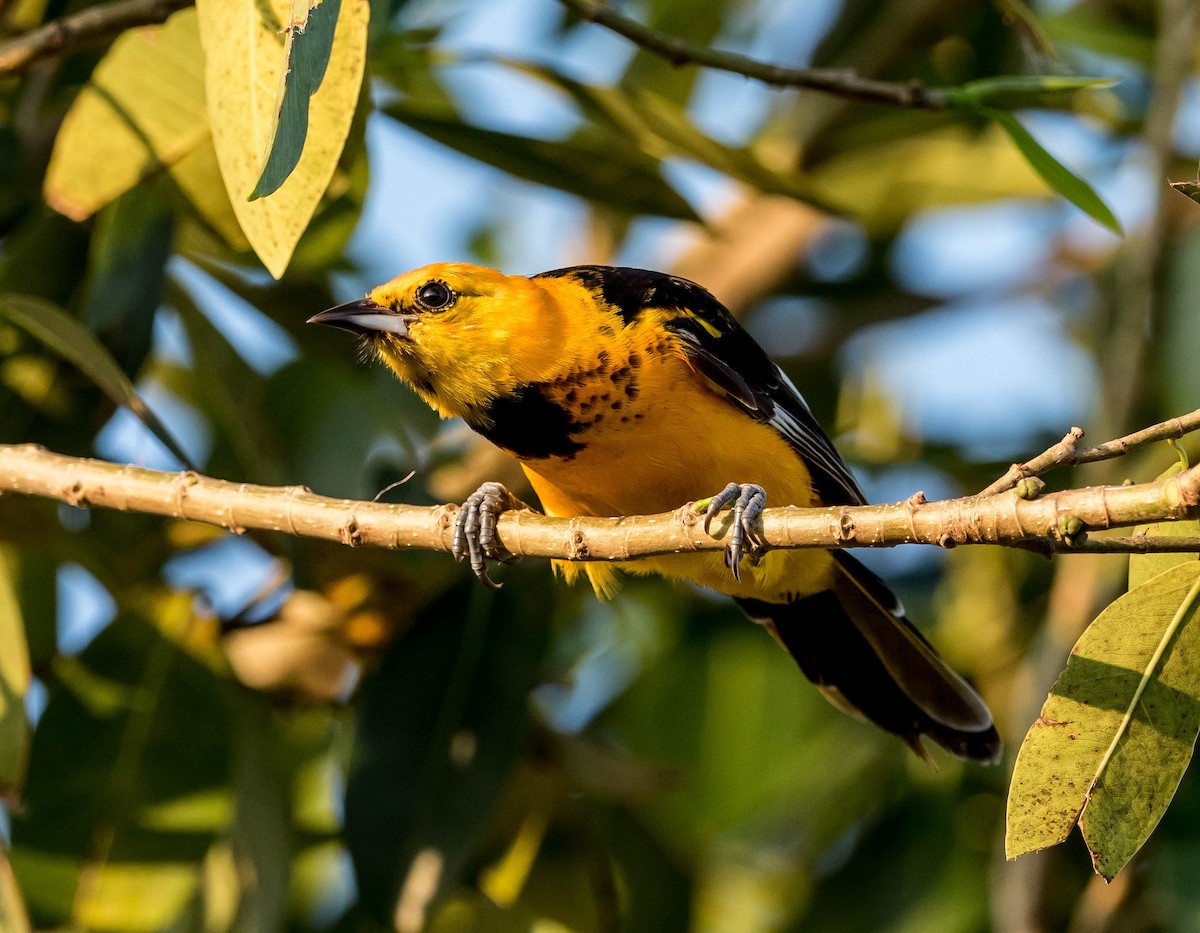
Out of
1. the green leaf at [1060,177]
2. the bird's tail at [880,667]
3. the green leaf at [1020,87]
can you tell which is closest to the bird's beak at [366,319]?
the bird's tail at [880,667]

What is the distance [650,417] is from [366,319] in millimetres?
851

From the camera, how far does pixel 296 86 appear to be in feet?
7.09

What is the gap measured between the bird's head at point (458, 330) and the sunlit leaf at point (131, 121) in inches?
23.4

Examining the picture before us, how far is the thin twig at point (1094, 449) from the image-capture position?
199 centimetres

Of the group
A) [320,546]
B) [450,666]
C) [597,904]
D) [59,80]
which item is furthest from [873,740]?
[59,80]

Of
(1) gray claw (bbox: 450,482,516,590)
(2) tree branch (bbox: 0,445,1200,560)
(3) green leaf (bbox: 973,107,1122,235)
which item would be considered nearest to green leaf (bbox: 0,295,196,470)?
(2) tree branch (bbox: 0,445,1200,560)

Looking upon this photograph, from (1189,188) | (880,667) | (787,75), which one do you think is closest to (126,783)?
(880,667)

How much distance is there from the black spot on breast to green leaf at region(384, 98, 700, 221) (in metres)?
0.89

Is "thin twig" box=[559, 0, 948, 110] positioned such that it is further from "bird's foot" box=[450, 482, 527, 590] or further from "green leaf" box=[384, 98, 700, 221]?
"bird's foot" box=[450, 482, 527, 590]

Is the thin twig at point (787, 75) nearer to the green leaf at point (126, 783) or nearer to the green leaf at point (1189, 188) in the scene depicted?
the green leaf at point (1189, 188)

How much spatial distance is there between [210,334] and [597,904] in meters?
2.17

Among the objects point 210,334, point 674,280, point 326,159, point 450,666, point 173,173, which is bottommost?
point 450,666

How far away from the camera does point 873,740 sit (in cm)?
528

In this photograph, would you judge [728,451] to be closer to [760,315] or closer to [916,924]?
[916,924]
